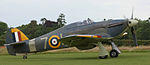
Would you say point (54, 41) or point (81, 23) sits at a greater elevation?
point (81, 23)

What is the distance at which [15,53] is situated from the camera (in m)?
18.5

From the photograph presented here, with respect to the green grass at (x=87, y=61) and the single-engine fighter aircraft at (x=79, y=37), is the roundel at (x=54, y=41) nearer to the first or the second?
the single-engine fighter aircraft at (x=79, y=37)

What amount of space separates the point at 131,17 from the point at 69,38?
4185 mm

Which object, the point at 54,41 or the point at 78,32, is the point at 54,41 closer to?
the point at 54,41

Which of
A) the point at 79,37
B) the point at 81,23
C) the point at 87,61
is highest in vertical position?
the point at 81,23

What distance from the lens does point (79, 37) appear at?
15219mm

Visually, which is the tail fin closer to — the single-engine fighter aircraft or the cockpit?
the single-engine fighter aircraft

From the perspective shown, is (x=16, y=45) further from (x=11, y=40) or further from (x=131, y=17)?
(x=131, y=17)

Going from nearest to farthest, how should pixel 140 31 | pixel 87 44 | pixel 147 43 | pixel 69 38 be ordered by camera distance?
pixel 69 38 → pixel 87 44 → pixel 147 43 → pixel 140 31

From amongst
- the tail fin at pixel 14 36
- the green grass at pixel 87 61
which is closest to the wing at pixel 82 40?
the green grass at pixel 87 61

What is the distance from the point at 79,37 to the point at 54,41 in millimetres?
2593

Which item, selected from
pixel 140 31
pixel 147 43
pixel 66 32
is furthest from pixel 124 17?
pixel 140 31

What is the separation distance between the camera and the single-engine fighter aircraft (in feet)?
50.8

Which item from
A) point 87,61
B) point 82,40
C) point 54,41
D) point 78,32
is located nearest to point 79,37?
point 82,40
